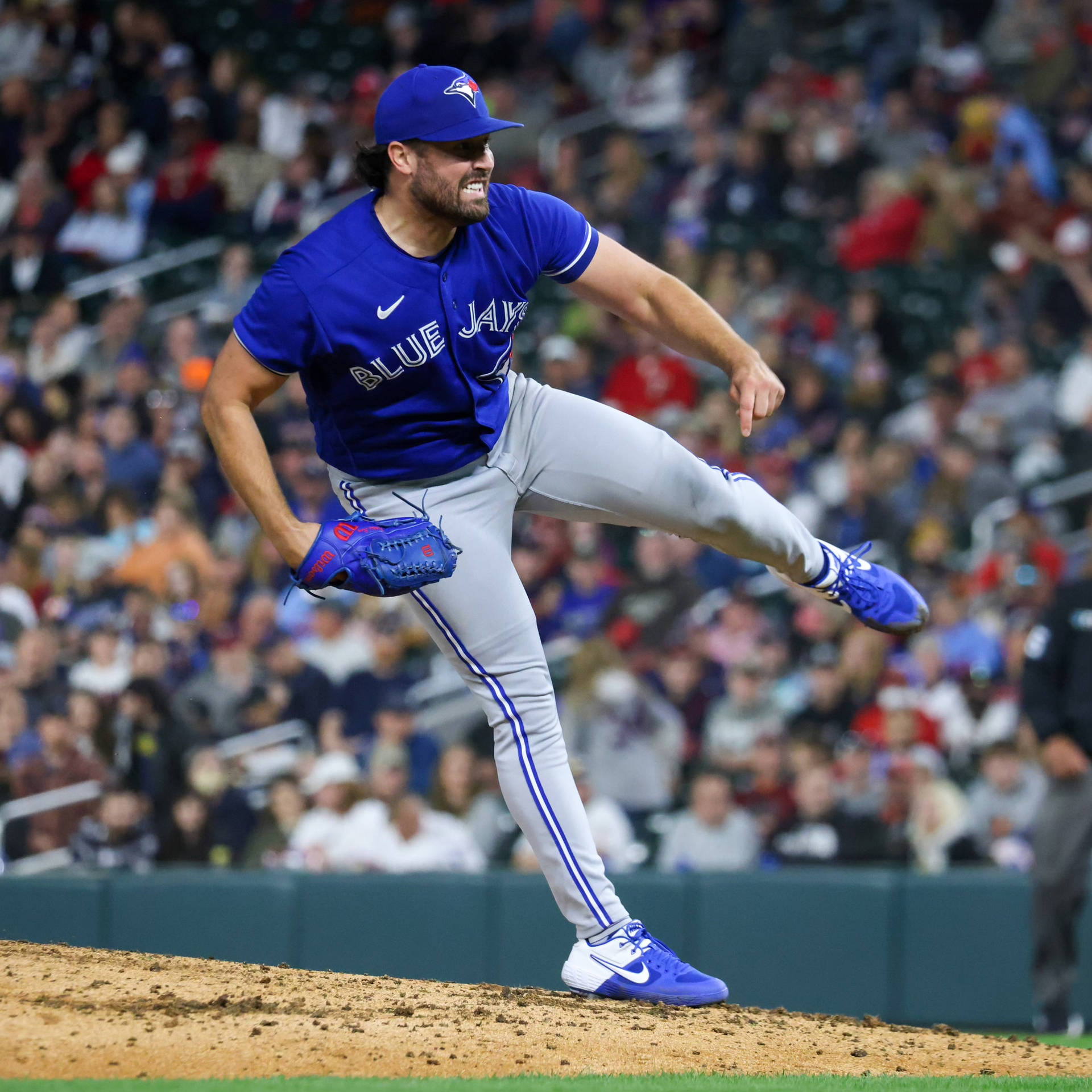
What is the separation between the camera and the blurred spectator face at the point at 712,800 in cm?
762

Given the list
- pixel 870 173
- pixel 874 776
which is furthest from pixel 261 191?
pixel 874 776

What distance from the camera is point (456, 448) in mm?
4012

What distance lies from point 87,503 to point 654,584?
356 cm

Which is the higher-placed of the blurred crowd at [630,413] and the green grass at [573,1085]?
the blurred crowd at [630,413]

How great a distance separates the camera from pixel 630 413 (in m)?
9.09

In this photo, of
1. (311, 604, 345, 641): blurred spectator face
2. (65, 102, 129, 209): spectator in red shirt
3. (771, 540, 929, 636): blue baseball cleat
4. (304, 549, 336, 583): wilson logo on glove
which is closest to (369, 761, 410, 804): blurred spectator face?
(311, 604, 345, 641): blurred spectator face

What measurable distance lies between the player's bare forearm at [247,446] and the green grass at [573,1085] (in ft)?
3.59

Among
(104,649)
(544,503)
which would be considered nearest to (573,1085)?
(544,503)

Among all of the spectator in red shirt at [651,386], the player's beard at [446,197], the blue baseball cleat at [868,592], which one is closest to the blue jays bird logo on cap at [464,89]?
the player's beard at [446,197]

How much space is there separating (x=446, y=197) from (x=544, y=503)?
2.63 feet

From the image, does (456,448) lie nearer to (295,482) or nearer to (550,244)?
(550,244)

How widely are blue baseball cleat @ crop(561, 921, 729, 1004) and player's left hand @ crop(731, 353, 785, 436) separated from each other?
1.29m

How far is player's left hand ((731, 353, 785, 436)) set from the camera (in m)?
3.86

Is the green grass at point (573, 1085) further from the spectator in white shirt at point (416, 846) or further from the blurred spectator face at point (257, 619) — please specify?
the blurred spectator face at point (257, 619)
